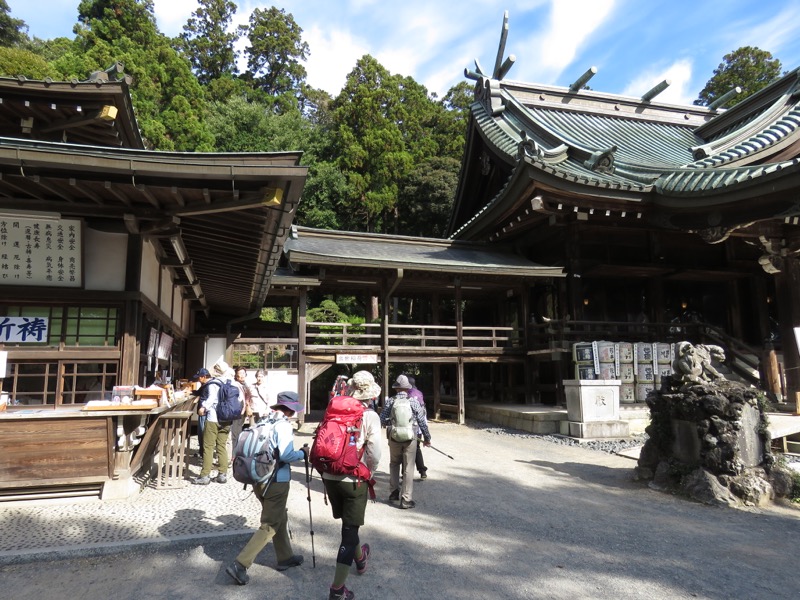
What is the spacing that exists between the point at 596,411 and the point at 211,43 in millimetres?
42335

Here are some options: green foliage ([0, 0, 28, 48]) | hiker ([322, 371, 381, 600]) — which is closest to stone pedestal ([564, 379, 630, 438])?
hiker ([322, 371, 381, 600])

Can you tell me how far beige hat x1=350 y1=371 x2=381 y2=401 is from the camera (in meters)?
4.12

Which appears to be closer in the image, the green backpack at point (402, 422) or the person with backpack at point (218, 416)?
the green backpack at point (402, 422)

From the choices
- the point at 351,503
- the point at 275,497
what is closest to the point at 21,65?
the point at 275,497

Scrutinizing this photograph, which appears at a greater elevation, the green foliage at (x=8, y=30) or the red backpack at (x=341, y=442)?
the green foliage at (x=8, y=30)

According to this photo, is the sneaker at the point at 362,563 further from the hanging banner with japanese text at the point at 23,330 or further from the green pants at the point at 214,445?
the hanging banner with japanese text at the point at 23,330

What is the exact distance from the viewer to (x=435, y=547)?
465 cm

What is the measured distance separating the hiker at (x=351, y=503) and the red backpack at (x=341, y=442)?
6cm

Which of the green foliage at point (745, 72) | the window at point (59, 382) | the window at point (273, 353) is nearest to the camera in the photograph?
the window at point (59, 382)

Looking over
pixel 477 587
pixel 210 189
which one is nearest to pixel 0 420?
pixel 210 189

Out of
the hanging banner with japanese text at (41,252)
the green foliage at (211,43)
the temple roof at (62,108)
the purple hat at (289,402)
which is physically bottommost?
the purple hat at (289,402)

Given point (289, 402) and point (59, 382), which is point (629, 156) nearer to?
point (289, 402)

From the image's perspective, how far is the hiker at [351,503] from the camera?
348 centimetres

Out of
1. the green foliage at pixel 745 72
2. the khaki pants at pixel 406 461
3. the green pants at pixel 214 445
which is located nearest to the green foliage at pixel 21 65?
the green pants at pixel 214 445
